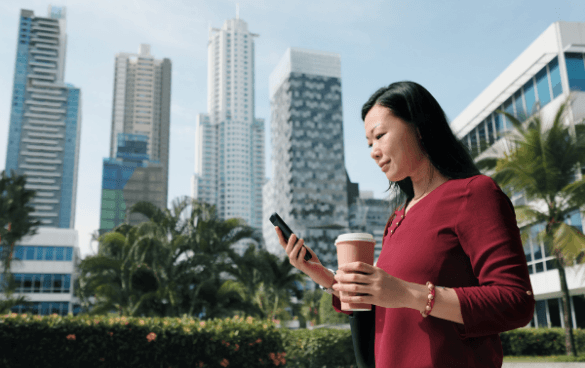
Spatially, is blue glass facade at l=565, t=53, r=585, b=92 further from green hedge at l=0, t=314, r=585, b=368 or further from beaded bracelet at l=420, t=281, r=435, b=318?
beaded bracelet at l=420, t=281, r=435, b=318

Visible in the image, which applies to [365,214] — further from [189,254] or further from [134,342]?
[134,342]

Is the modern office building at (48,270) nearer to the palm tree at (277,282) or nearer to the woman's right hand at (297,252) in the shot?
the palm tree at (277,282)

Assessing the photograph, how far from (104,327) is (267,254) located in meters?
12.6

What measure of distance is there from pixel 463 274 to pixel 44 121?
5638 inches

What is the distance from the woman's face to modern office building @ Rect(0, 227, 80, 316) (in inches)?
2359

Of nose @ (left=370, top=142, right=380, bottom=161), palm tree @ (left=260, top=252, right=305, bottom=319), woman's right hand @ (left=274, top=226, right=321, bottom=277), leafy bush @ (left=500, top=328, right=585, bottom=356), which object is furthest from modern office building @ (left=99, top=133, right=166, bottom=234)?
nose @ (left=370, top=142, right=380, bottom=161)

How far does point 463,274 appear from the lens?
1.36 meters

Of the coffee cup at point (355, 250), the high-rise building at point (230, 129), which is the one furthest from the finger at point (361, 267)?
the high-rise building at point (230, 129)

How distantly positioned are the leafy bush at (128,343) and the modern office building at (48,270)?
169ft

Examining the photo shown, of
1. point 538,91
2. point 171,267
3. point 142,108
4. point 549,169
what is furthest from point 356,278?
point 142,108

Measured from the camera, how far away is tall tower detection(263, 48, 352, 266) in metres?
101

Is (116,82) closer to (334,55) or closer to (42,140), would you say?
(42,140)

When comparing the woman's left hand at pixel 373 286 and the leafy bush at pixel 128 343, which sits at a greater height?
the woman's left hand at pixel 373 286

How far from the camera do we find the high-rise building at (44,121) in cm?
12488
